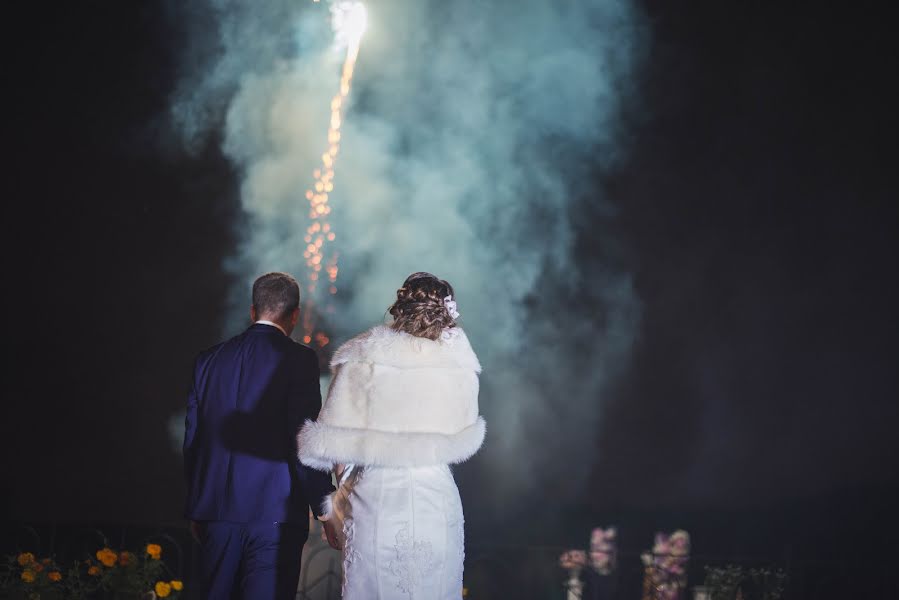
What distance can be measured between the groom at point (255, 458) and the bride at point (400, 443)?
0.25m

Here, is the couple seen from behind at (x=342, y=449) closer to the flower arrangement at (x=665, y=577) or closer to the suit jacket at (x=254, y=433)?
the suit jacket at (x=254, y=433)

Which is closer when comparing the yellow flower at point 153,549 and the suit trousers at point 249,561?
the suit trousers at point 249,561

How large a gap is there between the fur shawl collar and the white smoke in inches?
257

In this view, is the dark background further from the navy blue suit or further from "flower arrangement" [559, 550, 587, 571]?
the navy blue suit

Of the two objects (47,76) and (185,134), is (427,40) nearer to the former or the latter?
(185,134)

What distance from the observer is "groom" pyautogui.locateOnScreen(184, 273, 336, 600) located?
2943 mm

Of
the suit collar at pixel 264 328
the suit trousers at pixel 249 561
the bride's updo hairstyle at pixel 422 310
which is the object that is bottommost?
the suit trousers at pixel 249 561

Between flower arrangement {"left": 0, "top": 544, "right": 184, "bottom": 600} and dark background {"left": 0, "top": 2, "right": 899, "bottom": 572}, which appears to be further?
dark background {"left": 0, "top": 2, "right": 899, "bottom": 572}

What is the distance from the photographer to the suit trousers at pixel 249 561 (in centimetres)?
289

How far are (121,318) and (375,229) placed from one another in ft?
10.3

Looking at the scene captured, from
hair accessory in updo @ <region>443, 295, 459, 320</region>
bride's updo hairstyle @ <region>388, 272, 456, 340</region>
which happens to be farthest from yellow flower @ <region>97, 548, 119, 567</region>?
hair accessory in updo @ <region>443, 295, 459, 320</region>

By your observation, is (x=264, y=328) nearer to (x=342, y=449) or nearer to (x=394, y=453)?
(x=342, y=449)

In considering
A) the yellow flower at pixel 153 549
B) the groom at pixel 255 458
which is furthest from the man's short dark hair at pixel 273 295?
the yellow flower at pixel 153 549

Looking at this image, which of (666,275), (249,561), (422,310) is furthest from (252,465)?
(666,275)
